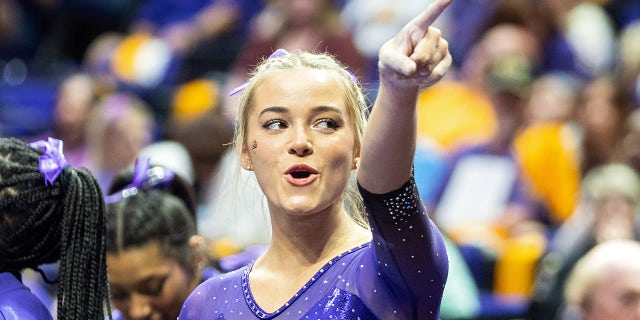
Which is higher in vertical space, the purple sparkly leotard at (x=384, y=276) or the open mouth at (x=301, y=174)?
the open mouth at (x=301, y=174)

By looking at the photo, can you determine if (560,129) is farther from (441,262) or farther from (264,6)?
(441,262)

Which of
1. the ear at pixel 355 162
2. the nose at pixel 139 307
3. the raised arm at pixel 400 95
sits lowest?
the nose at pixel 139 307

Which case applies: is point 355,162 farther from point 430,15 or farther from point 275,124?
point 430,15

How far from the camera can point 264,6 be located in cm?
735

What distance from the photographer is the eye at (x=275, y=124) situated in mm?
2053

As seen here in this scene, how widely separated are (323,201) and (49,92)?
5.47 m

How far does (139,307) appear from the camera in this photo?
9.35ft

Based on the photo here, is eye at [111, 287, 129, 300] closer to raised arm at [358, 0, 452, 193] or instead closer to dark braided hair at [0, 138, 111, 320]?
dark braided hair at [0, 138, 111, 320]

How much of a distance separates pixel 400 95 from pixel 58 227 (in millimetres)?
960

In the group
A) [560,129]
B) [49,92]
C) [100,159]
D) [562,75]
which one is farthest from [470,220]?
[49,92]

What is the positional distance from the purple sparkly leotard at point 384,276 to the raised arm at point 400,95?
4cm

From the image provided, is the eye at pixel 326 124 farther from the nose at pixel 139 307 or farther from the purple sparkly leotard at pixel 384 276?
the nose at pixel 139 307

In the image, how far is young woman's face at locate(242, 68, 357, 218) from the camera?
198 cm

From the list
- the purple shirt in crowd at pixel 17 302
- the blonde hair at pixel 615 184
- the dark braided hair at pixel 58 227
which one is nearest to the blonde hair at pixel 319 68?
the dark braided hair at pixel 58 227
